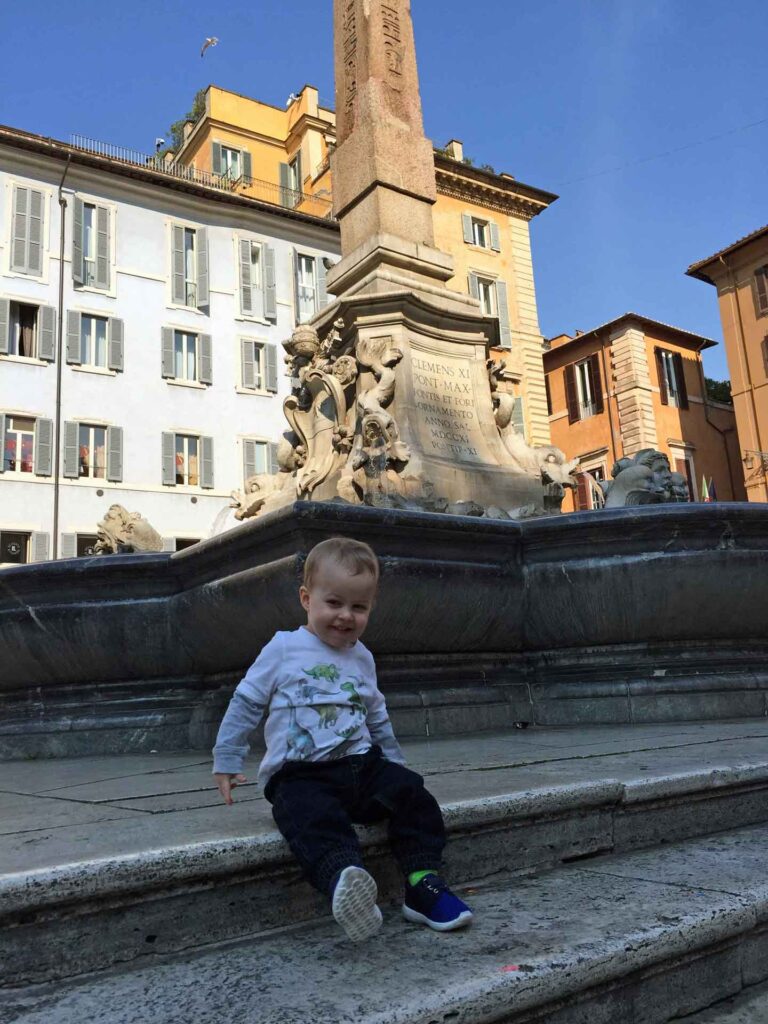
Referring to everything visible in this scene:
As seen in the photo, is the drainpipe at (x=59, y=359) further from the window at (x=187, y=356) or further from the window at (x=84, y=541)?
the window at (x=187, y=356)

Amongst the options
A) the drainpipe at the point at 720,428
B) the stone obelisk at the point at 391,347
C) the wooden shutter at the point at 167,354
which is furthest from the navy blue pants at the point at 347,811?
the drainpipe at the point at 720,428

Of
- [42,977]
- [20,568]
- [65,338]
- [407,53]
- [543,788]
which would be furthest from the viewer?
[65,338]

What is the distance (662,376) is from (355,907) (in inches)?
1227

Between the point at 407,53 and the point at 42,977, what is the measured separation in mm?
7681

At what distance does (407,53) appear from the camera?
7684 millimetres

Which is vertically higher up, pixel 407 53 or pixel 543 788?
pixel 407 53

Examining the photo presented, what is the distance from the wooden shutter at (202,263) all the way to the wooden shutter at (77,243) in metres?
3.06

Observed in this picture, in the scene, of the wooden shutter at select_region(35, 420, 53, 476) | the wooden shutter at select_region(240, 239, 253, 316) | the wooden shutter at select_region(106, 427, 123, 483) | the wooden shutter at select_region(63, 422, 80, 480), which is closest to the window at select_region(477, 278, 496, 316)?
the wooden shutter at select_region(240, 239, 253, 316)

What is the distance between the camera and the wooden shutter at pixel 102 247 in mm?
23844

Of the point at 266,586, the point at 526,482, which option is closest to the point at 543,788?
the point at 266,586

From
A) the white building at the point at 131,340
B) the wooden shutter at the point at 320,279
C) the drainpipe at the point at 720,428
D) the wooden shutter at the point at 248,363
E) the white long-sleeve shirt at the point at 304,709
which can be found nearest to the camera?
the white long-sleeve shirt at the point at 304,709

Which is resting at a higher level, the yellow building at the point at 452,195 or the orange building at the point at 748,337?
the yellow building at the point at 452,195

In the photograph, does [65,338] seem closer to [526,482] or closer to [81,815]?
[526,482]

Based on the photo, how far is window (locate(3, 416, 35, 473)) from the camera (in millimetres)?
21312
